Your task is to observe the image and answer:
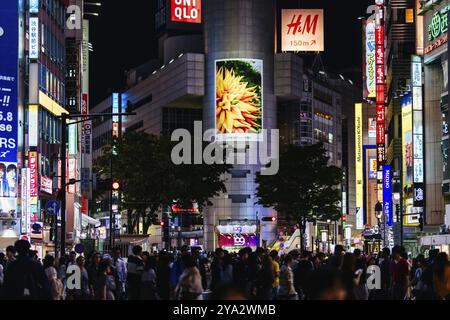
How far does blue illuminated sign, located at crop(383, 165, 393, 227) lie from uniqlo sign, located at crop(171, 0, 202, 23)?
64.2 m

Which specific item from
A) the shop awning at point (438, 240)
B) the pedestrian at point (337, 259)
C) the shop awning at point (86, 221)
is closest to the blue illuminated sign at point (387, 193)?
the shop awning at point (86, 221)

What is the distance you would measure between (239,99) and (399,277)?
4510 inches

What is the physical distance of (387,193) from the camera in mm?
95938

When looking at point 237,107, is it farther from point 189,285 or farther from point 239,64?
point 189,285

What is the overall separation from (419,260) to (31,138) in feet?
137

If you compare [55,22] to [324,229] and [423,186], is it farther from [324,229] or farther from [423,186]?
[324,229]

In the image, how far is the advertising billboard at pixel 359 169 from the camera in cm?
17615

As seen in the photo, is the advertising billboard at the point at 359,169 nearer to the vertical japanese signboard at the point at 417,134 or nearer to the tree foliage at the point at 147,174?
the vertical japanese signboard at the point at 417,134

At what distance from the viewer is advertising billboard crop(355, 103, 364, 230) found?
17615 centimetres

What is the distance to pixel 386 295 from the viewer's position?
28734 mm

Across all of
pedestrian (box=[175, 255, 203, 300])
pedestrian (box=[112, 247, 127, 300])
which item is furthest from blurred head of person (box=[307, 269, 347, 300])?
pedestrian (box=[112, 247, 127, 300])

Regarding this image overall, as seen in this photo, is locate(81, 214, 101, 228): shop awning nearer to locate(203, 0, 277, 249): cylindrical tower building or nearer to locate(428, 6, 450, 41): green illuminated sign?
locate(428, 6, 450, 41): green illuminated sign

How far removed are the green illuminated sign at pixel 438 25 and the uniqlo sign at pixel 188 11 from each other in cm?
7705
